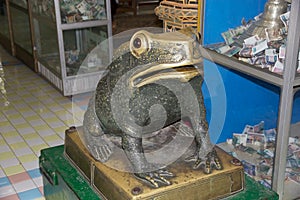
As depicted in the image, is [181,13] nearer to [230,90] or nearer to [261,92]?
[230,90]

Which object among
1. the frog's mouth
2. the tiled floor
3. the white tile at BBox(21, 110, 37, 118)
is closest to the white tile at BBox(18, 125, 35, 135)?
the tiled floor

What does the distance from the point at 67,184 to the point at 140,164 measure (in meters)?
0.33

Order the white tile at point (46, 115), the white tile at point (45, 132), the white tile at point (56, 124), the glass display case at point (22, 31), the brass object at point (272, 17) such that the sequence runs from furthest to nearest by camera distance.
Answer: the glass display case at point (22, 31)
the white tile at point (46, 115)
the white tile at point (56, 124)
the white tile at point (45, 132)
the brass object at point (272, 17)

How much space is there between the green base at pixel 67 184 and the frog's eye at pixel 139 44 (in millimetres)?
498

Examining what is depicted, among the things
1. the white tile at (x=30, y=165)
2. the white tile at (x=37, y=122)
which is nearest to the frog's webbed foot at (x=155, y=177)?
the white tile at (x=30, y=165)

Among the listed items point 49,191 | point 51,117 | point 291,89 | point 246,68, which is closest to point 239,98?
point 246,68

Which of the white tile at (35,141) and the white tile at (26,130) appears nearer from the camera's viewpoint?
the white tile at (35,141)

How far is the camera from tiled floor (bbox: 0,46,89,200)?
2.37 meters

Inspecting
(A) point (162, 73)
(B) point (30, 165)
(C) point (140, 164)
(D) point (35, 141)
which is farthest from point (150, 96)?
(D) point (35, 141)

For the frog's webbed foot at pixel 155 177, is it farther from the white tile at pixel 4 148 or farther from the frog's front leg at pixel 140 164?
the white tile at pixel 4 148

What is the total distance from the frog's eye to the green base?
1.63 ft

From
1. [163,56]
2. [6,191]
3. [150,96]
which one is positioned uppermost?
[163,56]

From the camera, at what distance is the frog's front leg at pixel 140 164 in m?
1.20

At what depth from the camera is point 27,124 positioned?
315 cm
